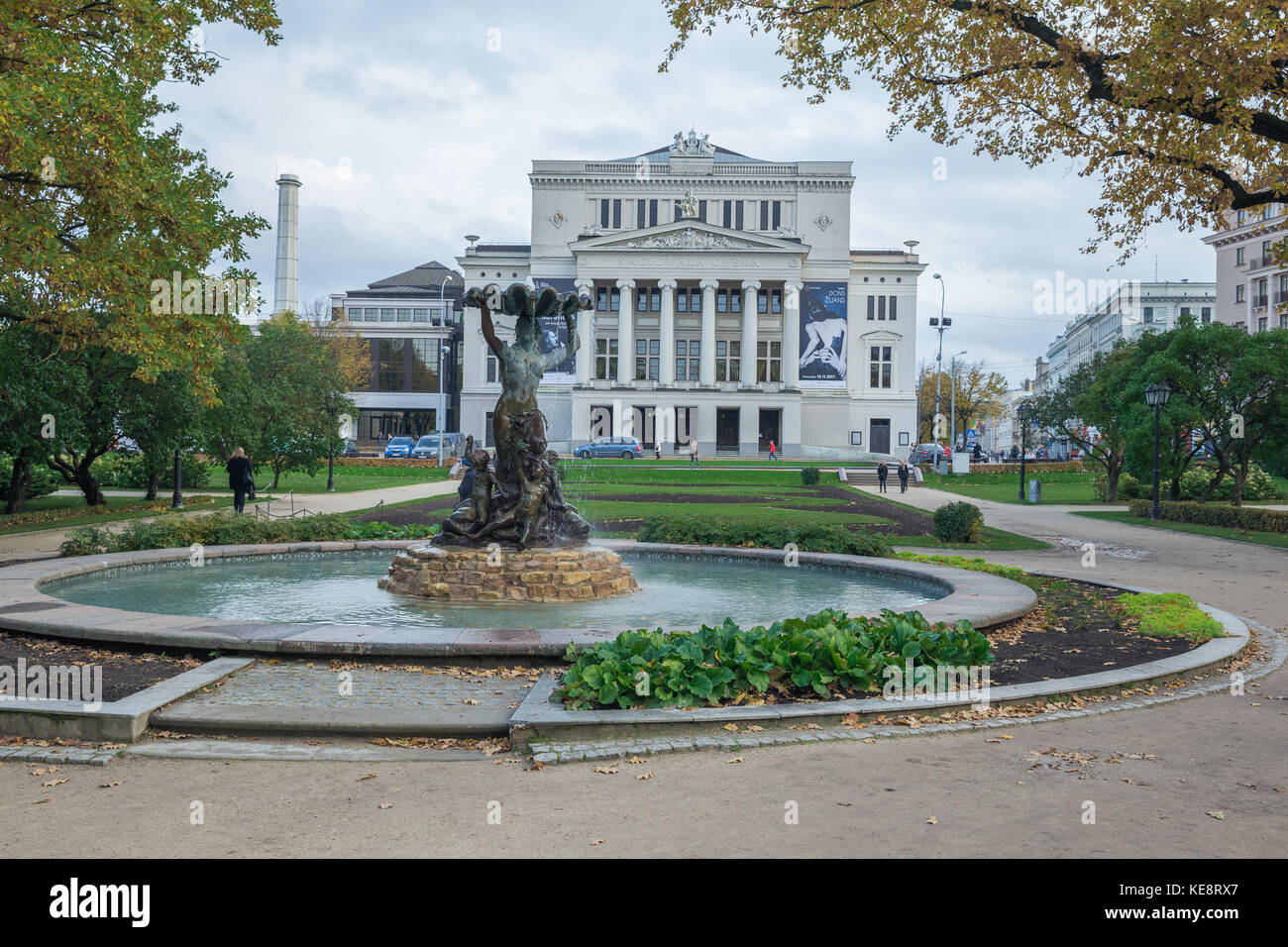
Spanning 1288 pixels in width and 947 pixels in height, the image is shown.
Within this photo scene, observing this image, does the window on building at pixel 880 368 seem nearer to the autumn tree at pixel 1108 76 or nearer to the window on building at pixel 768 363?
the window on building at pixel 768 363

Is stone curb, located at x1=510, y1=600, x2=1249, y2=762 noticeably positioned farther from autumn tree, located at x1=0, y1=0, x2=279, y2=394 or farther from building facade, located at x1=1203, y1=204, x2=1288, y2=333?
building facade, located at x1=1203, y1=204, x2=1288, y2=333

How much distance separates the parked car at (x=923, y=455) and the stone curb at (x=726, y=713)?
5085 cm

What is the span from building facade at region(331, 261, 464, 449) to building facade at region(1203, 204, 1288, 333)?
70.7m

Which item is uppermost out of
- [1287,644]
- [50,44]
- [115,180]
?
[50,44]

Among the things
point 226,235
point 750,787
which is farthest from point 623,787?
point 226,235

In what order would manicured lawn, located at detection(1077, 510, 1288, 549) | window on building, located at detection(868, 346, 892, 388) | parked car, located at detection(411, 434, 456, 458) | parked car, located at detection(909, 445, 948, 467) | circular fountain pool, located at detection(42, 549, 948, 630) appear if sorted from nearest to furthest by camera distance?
circular fountain pool, located at detection(42, 549, 948, 630)
manicured lawn, located at detection(1077, 510, 1288, 549)
parked car, located at detection(909, 445, 948, 467)
parked car, located at detection(411, 434, 456, 458)
window on building, located at detection(868, 346, 892, 388)

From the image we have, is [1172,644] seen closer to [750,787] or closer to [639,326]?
[750,787]

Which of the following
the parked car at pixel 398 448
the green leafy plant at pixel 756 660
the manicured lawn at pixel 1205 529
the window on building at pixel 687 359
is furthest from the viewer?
the window on building at pixel 687 359

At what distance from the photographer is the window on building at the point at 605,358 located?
77.4m

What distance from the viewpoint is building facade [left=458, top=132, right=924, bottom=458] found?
244 ft

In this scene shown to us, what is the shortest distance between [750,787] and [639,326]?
74396 millimetres

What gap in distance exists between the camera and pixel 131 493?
1400 inches

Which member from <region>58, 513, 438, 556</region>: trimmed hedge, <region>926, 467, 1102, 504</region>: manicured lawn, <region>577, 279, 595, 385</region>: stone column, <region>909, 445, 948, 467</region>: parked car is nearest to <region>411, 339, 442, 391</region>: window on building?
<region>577, 279, 595, 385</region>: stone column

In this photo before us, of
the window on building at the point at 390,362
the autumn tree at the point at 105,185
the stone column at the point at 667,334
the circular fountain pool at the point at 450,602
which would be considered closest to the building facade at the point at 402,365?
the window on building at the point at 390,362
